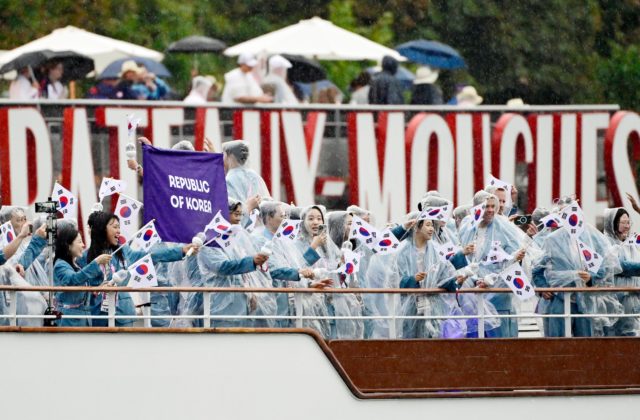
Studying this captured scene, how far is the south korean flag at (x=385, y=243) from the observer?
41.7 feet

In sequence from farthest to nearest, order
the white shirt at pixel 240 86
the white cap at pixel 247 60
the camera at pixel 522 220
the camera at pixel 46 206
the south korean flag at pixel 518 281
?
1. the white shirt at pixel 240 86
2. the white cap at pixel 247 60
3. the camera at pixel 522 220
4. the south korean flag at pixel 518 281
5. the camera at pixel 46 206

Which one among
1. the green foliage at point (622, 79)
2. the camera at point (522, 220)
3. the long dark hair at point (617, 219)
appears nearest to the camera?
the camera at point (522, 220)

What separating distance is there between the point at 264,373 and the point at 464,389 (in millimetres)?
1442

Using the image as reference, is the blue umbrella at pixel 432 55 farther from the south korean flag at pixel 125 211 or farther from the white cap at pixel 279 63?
the south korean flag at pixel 125 211

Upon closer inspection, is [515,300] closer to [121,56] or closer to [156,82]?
[156,82]

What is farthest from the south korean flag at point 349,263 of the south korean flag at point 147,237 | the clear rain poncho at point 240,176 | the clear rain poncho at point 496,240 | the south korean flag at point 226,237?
the clear rain poncho at point 240,176

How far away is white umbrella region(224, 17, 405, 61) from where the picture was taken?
22.8 metres

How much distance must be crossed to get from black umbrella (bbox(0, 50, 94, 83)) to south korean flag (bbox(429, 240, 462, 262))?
9.52 meters

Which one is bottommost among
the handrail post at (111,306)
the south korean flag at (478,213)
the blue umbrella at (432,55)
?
the handrail post at (111,306)

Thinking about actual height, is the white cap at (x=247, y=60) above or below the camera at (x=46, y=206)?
above

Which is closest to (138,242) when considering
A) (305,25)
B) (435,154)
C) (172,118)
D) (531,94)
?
(172,118)

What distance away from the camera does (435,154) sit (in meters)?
21.4

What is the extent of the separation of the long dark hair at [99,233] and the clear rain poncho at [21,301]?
0.50m

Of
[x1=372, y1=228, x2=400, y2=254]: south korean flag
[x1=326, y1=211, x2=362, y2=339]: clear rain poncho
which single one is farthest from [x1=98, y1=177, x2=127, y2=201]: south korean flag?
[x1=372, y1=228, x2=400, y2=254]: south korean flag
